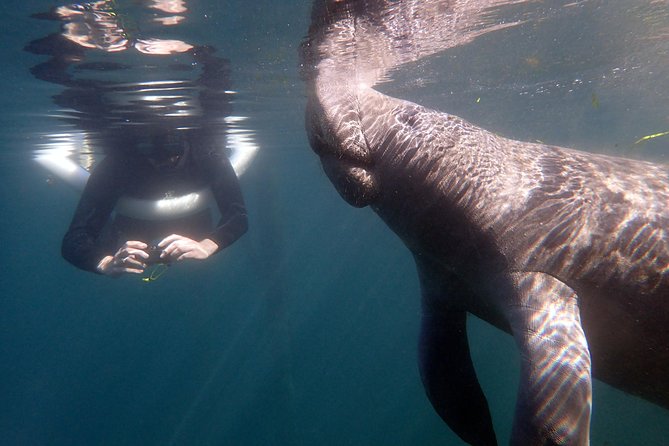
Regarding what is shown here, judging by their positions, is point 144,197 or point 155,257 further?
point 144,197

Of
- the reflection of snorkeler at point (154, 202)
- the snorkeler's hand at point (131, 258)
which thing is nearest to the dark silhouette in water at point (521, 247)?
the snorkeler's hand at point (131, 258)

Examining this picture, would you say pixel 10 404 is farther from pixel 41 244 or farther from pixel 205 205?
pixel 41 244

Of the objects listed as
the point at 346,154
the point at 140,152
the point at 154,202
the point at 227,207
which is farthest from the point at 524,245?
the point at 140,152

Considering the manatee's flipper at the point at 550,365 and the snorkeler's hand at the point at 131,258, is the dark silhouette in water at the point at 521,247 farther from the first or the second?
the snorkeler's hand at the point at 131,258

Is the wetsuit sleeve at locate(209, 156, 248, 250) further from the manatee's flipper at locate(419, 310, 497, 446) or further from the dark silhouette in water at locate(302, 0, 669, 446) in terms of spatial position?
the manatee's flipper at locate(419, 310, 497, 446)

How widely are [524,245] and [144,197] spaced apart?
734 cm

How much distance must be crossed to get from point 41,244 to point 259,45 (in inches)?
3266

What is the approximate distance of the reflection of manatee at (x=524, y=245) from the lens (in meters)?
2.49

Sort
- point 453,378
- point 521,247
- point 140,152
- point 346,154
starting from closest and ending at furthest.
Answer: point 521,247 < point 346,154 < point 453,378 < point 140,152

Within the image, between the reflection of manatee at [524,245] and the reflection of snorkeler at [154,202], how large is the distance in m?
3.86

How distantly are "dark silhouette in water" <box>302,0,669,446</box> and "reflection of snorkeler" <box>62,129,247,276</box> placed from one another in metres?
3.83

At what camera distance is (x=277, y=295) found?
2211 centimetres

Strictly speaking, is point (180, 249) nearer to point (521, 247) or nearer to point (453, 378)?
point (453, 378)

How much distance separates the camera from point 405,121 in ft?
10.7
